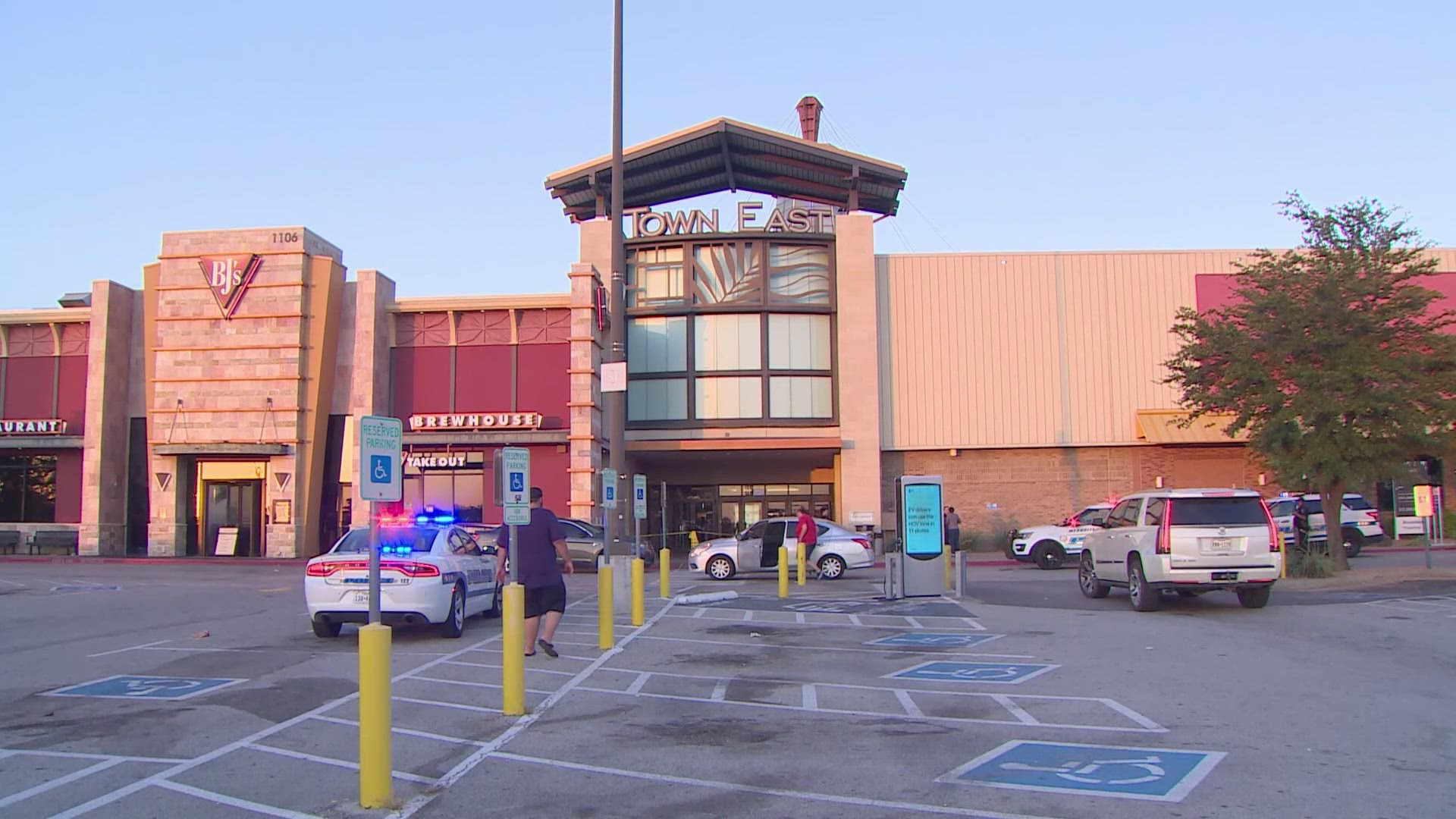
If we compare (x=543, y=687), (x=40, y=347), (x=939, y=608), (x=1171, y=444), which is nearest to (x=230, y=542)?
(x=40, y=347)

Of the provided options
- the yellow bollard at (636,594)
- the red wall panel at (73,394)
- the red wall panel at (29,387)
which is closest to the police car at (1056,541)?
the yellow bollard at (636,594)

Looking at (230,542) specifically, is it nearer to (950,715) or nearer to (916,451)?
(916,451)

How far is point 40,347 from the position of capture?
1508 inches

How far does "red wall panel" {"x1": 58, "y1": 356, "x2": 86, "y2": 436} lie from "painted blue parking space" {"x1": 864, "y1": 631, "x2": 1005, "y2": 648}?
3356 cm

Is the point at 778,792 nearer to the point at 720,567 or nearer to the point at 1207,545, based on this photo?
the point at 1207,545

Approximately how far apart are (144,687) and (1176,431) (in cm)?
3497

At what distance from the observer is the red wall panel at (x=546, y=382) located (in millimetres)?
36781

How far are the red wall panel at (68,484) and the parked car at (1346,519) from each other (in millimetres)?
37560

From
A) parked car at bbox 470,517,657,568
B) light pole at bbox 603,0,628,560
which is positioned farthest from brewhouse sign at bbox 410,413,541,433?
light pole at bbox 603,0,628,560

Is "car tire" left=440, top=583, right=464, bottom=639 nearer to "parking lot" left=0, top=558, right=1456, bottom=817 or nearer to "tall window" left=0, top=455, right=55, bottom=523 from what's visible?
"parking lot" left=0, top=558, right=1456, bottom=817

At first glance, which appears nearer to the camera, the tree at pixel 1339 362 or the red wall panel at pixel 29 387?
the tree at pixel 1339 362

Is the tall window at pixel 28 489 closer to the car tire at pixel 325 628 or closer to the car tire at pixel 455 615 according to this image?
the car tire at pixel 325 628

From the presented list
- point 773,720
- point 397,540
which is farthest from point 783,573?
point 773,720

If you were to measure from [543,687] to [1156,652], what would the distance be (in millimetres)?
6944
